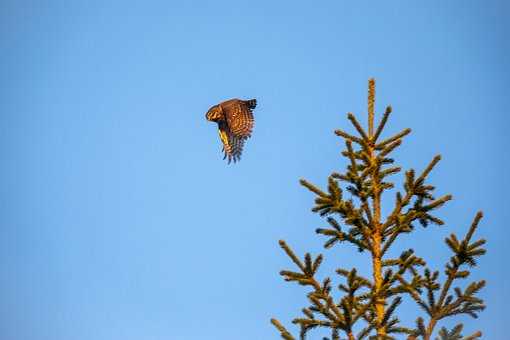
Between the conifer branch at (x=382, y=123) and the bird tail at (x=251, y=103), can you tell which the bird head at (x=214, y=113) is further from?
the conifer branch at (x=382, y=123)

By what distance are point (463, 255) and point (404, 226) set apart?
35.1 inches

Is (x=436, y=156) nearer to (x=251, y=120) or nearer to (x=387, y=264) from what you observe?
(x=387, y=264)

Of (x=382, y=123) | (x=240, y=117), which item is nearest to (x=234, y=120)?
(x=240, y=117)

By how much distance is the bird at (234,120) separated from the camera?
16844 millimetres

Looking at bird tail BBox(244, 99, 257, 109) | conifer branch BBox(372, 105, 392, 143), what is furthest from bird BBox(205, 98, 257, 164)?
conifer branch BBox(372, 105, 392, 143)

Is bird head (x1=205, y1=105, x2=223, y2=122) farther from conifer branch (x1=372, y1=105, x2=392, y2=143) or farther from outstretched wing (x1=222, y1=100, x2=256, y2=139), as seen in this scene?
conifer branch (x1=372, y1=105, x2=392, y2=143)

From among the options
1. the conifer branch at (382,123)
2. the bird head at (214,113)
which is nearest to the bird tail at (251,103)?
the bird head at (214,113)

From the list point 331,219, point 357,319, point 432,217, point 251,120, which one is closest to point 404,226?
point 432,217

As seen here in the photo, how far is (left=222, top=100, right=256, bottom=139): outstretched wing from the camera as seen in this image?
55.2 feet

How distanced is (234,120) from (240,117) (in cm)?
18

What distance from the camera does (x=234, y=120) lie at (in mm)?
16938

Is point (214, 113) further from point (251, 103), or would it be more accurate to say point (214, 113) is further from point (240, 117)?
point (251, 103)

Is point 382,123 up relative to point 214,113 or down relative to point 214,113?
down

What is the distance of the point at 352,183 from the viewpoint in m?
8.42
